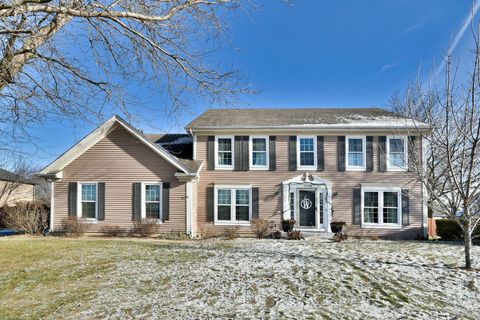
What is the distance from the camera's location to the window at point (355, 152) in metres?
14.9

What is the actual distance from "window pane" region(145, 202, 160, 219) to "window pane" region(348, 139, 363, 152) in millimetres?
9294

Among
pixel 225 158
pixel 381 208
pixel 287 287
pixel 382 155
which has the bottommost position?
pixel 287 287

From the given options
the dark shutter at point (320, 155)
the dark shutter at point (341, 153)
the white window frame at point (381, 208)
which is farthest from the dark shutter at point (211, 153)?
the white window frame at point (381, 208)

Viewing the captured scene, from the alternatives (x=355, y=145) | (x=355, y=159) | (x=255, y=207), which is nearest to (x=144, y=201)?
(x=255, y=207)

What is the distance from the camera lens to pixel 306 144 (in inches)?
599

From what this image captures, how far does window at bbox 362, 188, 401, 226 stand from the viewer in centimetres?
1461

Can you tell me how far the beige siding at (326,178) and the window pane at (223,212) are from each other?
522 millimetres

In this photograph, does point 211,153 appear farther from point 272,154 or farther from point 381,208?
point 381,208

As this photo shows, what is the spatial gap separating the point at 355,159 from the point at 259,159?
454 cm

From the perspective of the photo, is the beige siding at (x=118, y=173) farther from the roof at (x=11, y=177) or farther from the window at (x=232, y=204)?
the roof at (x=11, y=177)

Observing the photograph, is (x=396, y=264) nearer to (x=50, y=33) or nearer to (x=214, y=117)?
(x=50, y=33)

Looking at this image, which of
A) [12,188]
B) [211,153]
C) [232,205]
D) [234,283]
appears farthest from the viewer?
[12,188]

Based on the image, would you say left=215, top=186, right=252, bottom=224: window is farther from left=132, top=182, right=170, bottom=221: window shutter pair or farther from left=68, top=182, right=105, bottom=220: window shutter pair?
left=68, top=182, right=105, bottom=220: window shutter pair

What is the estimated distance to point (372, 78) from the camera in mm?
17906
